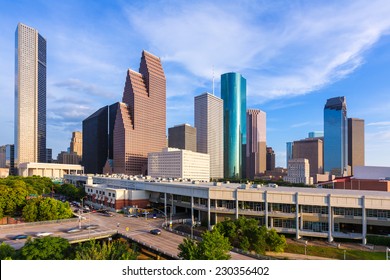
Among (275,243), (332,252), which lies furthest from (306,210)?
(275,243)

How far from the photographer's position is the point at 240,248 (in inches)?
1822

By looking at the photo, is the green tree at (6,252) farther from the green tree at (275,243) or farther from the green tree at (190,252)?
the green tree at (275,243)

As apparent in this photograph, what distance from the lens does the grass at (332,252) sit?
45750mm

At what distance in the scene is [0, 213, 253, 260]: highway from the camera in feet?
162

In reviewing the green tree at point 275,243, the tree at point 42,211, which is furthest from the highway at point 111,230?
the green tree at point 275,243

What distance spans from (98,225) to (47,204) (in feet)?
46.9

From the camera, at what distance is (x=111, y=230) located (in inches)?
2288

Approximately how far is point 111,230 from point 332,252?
138 feet

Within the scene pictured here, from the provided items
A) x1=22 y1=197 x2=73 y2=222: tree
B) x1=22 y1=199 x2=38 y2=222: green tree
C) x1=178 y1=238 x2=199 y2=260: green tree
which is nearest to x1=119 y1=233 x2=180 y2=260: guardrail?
x1=178 y1=238 x2=199 y2=260: green tree

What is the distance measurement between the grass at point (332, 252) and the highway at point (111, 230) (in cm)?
1321

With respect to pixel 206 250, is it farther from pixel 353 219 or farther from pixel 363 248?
pixel 353 219

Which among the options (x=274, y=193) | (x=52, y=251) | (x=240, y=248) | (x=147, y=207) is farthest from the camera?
(x=147, y=207)

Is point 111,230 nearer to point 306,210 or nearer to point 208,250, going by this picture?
point 208,250

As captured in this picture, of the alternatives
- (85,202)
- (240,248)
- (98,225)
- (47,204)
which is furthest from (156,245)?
(85,202)
